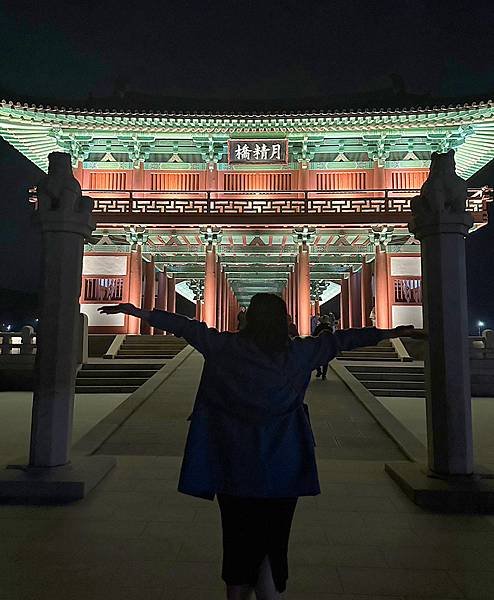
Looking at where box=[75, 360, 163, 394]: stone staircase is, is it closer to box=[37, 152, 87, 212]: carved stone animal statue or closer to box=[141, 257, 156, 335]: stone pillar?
box=[141, 257, 156, 335]: stone pillar

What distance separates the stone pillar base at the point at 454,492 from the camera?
3971mm

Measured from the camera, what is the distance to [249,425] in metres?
1.95

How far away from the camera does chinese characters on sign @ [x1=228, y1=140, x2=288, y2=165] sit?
17750 millimetres

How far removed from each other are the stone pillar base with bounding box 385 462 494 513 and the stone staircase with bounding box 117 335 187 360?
1094 centimetres

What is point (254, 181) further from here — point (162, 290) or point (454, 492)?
point (454, 492)

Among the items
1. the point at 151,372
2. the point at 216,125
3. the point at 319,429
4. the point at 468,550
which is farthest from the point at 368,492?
the point at 216,125

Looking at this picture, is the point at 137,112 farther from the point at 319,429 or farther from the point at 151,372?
the point at 319,429

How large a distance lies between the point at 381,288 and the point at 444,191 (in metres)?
13.3

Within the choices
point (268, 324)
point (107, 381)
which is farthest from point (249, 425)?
point (107, 381)

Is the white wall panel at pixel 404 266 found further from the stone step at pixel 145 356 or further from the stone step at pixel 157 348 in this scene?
the stone step at pixel 145 356

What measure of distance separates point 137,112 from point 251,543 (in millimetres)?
18046

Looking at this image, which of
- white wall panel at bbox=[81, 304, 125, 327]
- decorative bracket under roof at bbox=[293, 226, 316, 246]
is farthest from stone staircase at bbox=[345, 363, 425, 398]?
white wall panel at bbox=[81, 304, 125, 327]

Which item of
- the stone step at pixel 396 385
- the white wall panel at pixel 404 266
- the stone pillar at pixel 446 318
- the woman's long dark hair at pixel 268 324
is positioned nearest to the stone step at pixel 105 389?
the stone step at pixel 396 385

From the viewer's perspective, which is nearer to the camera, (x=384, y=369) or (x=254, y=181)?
(x=384, y=369)
